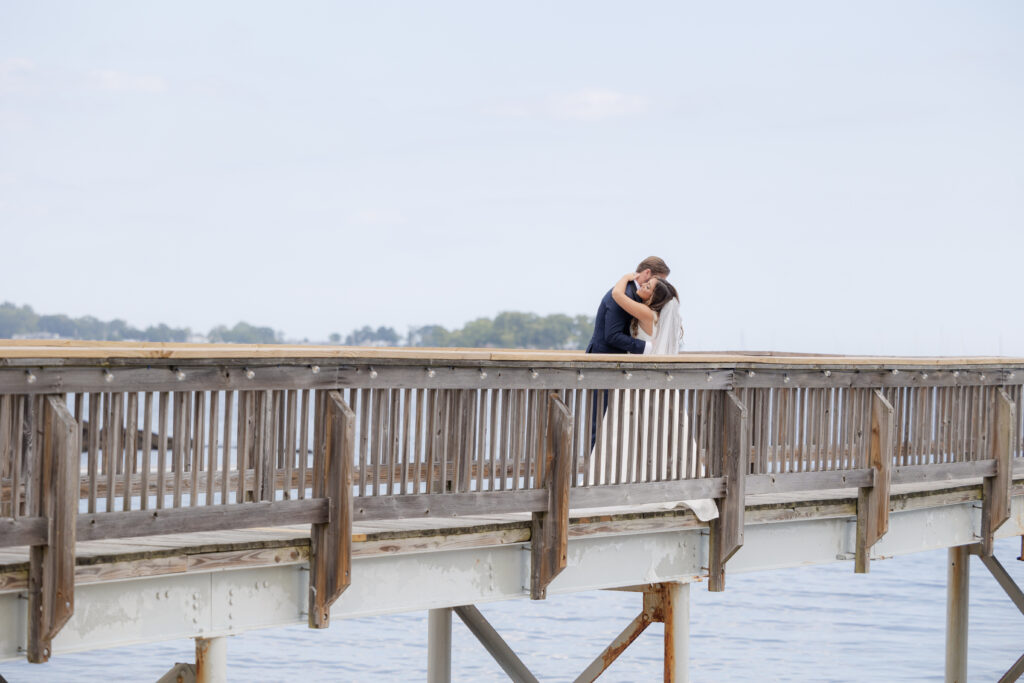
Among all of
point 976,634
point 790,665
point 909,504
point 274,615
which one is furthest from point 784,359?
point 976,634

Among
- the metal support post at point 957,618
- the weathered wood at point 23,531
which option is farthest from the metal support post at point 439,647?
the weathered wood at point 23,531

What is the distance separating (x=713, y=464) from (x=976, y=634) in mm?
29444

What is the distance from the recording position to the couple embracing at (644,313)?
10461 mm

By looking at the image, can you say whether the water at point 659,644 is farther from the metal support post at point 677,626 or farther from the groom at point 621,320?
the groom at point 621,320

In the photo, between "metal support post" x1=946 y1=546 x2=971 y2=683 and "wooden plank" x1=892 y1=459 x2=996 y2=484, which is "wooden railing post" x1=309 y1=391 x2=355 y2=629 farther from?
"metal support post" x1=946 y1=546 x2=971 y2=683

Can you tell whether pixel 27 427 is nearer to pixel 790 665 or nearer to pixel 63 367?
pixel 63 367

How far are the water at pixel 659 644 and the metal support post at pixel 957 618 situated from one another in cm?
1309

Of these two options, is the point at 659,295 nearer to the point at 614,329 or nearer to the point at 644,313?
the point at 644,313

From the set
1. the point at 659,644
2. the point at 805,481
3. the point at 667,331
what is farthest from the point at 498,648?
the point at 659,644

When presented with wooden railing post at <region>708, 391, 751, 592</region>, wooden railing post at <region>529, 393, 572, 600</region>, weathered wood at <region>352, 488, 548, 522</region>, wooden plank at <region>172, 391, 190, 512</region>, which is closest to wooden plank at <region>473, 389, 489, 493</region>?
weathered wood at <region>352, 488, 548, 522</region>

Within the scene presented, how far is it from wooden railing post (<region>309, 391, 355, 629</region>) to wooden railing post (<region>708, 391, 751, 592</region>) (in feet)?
10.5

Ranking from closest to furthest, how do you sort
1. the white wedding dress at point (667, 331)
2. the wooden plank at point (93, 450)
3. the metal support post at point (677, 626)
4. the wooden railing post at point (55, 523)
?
the wooden railing post at point (55, 523), the wooden plank at point (93, 450), the white wedding dress at point (667, 331), the metal support post at point (677, 626)

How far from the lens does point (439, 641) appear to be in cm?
1398

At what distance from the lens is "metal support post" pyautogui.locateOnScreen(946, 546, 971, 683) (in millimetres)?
16469
